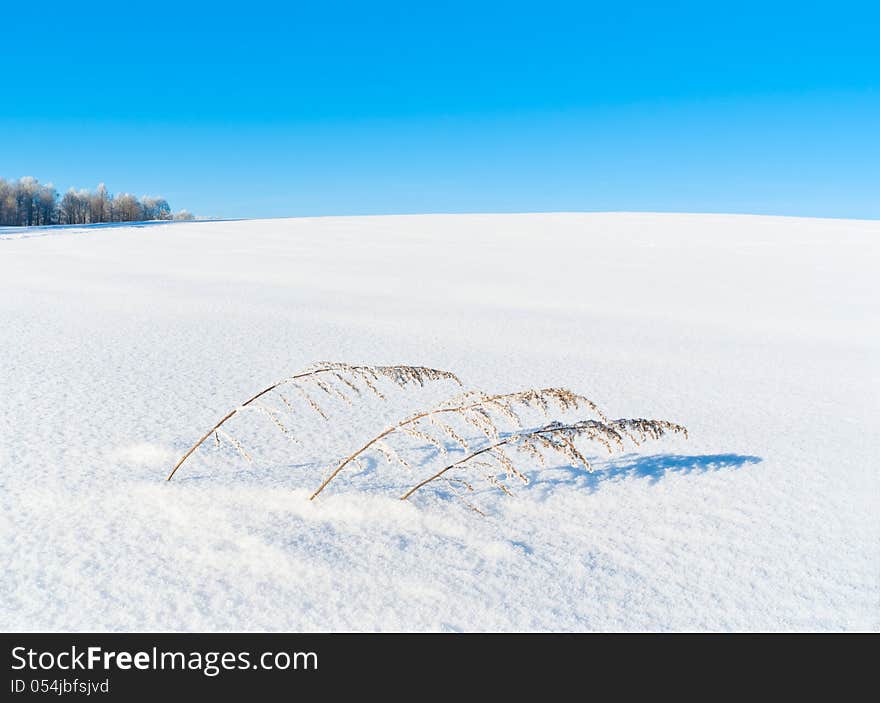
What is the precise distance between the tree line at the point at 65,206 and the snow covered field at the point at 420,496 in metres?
58.1

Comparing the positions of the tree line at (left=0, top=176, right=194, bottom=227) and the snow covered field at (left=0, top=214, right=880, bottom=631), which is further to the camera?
the tree line at (left=0, top=176, right=194, bottom=227)

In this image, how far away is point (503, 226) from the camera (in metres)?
24.0

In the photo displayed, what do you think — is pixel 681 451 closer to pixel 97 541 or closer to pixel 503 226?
pixel 97 541

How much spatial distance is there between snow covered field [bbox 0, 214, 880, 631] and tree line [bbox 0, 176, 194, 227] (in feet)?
191

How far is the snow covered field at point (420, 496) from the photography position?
1.49m

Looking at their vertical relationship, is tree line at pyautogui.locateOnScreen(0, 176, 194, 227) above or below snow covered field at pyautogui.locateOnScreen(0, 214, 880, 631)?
above

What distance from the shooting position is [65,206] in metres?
57.7

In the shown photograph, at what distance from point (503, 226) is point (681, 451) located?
22151mm

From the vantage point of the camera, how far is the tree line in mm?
51781

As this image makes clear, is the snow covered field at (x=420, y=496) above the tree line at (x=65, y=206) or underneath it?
underneath

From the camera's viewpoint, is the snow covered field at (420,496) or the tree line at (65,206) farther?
the tree line at (65,206)

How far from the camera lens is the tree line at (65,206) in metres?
51.8
